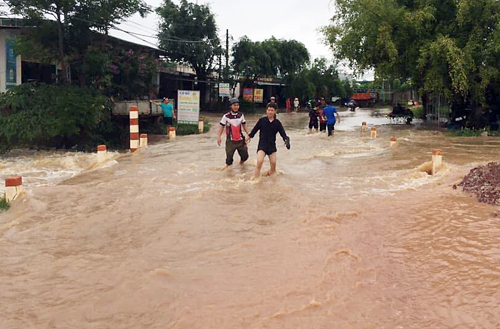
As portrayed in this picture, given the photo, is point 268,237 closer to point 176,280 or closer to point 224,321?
point 176,280

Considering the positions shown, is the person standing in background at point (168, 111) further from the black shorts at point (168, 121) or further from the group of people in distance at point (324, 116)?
the group of people in distance at point (324, 116)

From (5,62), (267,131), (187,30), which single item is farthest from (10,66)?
(187,30)

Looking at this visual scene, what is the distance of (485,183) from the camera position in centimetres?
700

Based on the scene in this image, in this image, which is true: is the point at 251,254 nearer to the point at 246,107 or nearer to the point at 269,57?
the point at 246,107

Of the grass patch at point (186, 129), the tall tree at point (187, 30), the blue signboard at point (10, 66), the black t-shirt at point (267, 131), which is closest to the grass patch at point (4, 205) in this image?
the black t-shirt at point (267, 131)

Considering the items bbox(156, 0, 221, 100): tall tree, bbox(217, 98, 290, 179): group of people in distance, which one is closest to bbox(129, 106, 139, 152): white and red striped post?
bbox(217, 98, 290, 179): group of people in distance

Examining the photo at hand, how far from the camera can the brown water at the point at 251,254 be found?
11.9ft

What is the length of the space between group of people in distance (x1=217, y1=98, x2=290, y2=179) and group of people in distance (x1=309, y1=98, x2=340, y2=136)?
717cm

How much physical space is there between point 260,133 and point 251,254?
428 centimetres

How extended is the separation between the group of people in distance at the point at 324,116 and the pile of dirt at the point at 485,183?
8793 mm

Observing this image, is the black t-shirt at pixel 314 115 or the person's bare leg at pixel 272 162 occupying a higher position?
the black t-shirt at pixel 314 115

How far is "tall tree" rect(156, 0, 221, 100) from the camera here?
31969 mm

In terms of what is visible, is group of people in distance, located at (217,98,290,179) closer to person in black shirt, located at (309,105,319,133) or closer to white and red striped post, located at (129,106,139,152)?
white and red striped post, located at (129,106,139,152)

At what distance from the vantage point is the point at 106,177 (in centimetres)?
908
